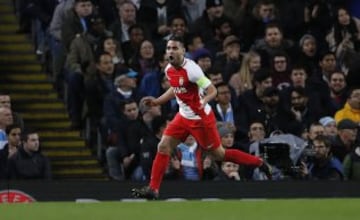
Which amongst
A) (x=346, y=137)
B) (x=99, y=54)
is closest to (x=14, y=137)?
(x=99, y=54)

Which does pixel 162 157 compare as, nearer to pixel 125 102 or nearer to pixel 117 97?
pixel 125 102

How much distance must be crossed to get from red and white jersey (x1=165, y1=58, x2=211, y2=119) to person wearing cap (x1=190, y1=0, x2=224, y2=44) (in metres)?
5.64

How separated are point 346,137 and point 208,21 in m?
3.72

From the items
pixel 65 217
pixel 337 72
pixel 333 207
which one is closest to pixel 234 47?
pixel 337 72

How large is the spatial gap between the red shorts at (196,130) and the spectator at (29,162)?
2615 mm

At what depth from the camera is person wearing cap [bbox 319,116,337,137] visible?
2058 centimetres

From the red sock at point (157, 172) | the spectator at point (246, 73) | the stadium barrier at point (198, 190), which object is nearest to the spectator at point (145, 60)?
the spectator at point (246, 73)

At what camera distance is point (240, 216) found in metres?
14.6

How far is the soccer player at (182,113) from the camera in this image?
55.4 feet

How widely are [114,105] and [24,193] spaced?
3.19 metres

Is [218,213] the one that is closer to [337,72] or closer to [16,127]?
[16,127]

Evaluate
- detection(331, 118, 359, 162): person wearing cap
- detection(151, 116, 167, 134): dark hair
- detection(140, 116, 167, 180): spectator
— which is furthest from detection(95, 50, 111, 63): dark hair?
detection(331, 118, 359, 162): person wearing cap

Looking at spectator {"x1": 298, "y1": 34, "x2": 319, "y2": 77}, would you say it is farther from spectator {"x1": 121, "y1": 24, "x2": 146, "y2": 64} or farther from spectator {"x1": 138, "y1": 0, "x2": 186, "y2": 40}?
spectator {"x1": 121, "y1": 24, "x2": 146, "y2": 64}

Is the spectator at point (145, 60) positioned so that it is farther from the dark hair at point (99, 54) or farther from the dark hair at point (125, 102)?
the dark hair at point (125, 102)
